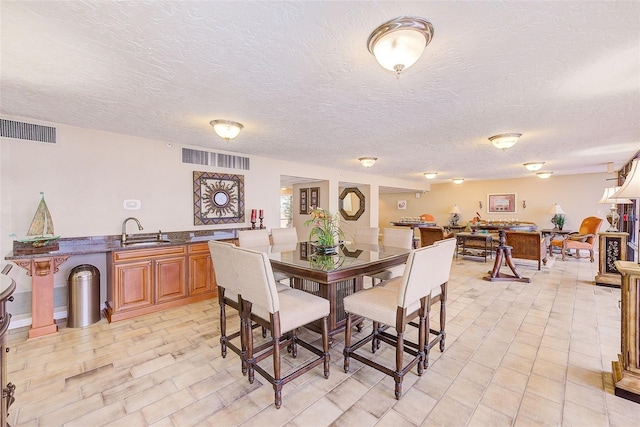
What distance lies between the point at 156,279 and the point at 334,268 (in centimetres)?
256

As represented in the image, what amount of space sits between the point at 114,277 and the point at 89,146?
1664 mm

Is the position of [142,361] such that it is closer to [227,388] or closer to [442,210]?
[227,388]

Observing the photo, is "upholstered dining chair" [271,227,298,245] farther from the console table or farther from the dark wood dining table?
the console table

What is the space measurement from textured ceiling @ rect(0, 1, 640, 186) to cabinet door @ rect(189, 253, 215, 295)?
1.72 metres

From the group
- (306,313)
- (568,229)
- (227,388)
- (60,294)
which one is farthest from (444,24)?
(568,229)

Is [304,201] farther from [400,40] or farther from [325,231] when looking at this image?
[400,40]

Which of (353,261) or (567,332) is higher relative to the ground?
(353,261)

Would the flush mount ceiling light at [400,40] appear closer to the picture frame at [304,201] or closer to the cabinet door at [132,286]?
the cabinet door at [132,286]

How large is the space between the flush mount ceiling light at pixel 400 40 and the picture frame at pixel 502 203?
30.4 feet

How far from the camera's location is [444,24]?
1457 mm

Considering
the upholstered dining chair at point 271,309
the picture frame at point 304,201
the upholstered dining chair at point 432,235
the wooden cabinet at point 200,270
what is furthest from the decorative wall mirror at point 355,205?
the upholstered dining chair at point 271,309

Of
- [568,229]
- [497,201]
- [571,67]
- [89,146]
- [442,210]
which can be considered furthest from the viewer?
[442,210]

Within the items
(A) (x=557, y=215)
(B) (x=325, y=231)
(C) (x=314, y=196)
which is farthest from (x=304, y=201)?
(A) (x=557, y=215)

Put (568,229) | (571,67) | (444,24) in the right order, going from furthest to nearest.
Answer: (568,229) < (571,67) < (444,24)
